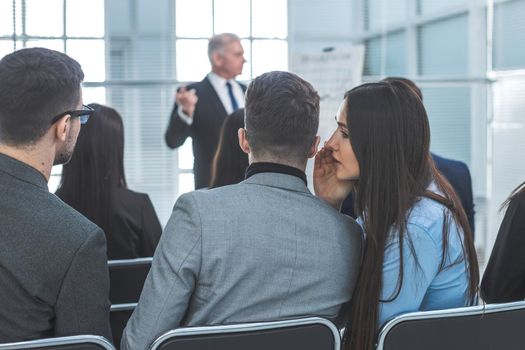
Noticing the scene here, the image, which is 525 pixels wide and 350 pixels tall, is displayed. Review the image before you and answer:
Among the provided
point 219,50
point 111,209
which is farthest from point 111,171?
point 219,50

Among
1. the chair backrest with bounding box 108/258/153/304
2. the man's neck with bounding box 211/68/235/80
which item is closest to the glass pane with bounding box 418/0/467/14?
the man's neck with bounding box 211/68/235/80

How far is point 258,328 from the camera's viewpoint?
156 centimetres

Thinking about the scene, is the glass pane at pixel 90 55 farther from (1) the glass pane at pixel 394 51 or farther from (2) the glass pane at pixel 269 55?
(1) the glass pane at pixel 394 51

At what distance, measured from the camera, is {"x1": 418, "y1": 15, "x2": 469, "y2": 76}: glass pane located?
227 inches

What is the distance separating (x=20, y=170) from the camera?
5.62ft

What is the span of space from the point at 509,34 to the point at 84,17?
119 inches

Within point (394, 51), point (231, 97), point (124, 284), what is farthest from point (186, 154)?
point (124, 284)

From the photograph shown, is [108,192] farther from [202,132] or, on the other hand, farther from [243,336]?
[202,132]

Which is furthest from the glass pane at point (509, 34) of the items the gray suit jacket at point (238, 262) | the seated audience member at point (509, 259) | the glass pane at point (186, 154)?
the gray suit jacket at point (238, 262)

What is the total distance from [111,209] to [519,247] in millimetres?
1540

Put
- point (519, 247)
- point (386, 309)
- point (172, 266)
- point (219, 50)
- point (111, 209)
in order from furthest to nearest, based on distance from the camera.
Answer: point (219, 50)
point (111, 209)
point (519, 247)
point (386, 309)
point (172, 266)

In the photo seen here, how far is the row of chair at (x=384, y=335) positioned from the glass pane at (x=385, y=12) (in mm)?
4173

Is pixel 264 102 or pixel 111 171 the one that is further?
pixel 111 171

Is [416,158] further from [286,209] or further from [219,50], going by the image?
[219,50]
